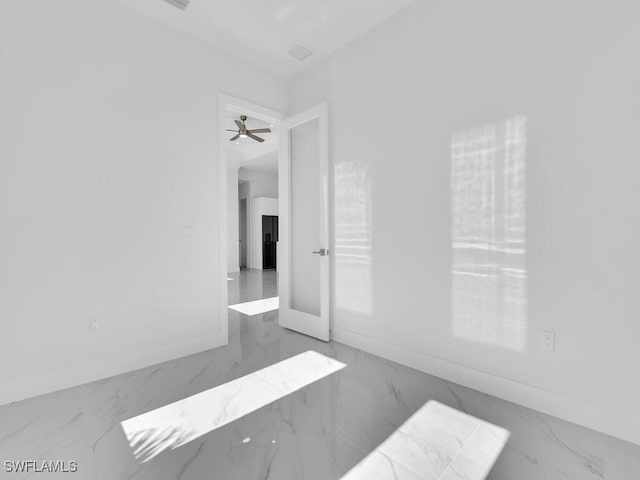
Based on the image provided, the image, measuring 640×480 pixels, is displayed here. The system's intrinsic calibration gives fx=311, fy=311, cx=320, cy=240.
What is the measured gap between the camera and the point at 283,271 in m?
3.83

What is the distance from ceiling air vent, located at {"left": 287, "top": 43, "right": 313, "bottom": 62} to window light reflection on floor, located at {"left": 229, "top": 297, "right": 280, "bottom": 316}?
3.39 metres

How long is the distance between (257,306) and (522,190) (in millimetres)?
4038

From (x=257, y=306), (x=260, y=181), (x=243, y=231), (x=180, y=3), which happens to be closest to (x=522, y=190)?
(x=180, y=3)

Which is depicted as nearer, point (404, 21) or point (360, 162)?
point (404, 21)

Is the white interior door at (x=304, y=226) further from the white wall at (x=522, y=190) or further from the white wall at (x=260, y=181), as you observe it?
the white wall at (x=260, y=181)

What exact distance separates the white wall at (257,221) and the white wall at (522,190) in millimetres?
6811

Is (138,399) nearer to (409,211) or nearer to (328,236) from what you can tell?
(328,236)

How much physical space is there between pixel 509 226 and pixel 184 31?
338cm

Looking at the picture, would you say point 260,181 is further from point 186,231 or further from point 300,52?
point 186,231

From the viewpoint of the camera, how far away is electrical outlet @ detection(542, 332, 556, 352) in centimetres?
200

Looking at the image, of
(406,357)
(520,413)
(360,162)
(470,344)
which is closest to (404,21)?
(360,162)

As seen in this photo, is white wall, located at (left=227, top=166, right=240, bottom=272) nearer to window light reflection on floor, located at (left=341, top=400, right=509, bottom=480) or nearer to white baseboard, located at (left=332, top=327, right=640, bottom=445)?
white baseboard, located at (left=332, top=327, right=640, bottom=445)

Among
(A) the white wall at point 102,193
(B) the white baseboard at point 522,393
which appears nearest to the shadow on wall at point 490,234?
(B) the white baseboard at point 522,393

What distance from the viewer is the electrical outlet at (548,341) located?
200 centimetres
